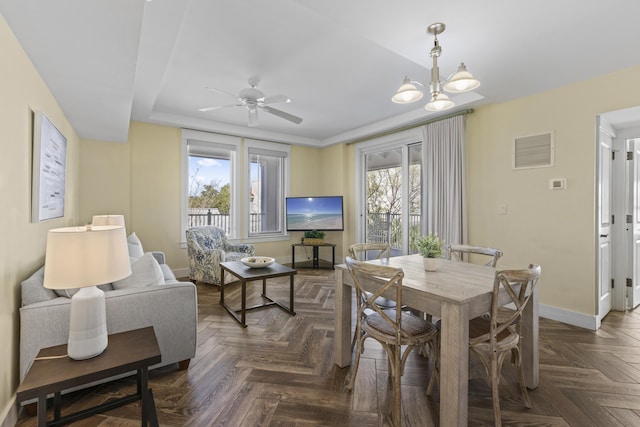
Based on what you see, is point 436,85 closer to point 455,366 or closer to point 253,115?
point 455,366

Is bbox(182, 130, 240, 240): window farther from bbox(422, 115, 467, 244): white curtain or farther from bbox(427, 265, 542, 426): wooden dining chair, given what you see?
bbox(427, 265, 542, 426): wooden dining chair

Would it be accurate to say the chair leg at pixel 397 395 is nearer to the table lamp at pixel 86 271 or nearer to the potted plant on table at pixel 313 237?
the table lamp at pixel 86 271

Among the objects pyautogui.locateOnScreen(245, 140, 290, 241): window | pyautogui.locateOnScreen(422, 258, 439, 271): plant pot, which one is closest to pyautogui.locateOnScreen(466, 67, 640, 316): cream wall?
pyautogui.locateOnScreen(422, 258, 439, 271): plant pot

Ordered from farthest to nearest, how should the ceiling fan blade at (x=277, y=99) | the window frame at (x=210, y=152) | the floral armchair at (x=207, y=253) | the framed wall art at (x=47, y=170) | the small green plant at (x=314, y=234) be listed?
the small green plant at (x=314, y=234), the window frame at (x=210, y=152), the floral armchair at (x=207, y=253), the ceiling fan blade at (x=277, y=99), the framed wall art at (x=47, y=170)

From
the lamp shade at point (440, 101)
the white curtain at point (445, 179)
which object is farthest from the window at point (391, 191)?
the lamp shade at point (440, 101)

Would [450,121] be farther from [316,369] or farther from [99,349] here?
[99,349]

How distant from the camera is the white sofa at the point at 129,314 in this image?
167cm

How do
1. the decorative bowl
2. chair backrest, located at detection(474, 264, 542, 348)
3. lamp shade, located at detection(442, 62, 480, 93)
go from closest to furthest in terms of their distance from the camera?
1. chair backrest, located at detection(474, 264, 542, 348)
2. lamp shade, located at detection(442, 62, 480, 93)
3. the decorative bowl

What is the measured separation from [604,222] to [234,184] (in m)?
5.21

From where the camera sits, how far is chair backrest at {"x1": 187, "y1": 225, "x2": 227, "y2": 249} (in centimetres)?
448

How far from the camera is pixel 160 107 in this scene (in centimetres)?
422

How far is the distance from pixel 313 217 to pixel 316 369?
3775 mm

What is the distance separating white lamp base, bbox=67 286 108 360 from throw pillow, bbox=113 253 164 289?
1.93ft

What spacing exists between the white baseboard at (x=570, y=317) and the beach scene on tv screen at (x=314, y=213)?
Result: 3.37 meters
